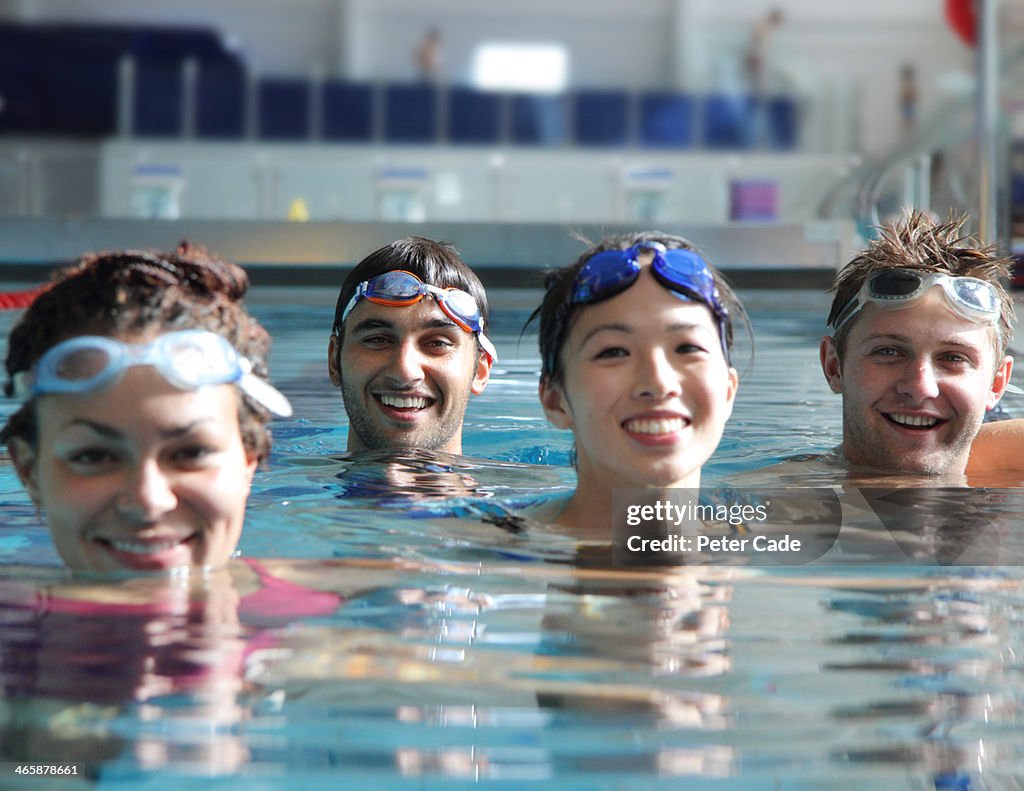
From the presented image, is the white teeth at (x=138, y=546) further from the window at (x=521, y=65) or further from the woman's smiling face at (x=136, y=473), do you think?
the window at (x=521, y=65)

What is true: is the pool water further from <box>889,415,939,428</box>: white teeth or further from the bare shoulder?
the bare shoulder

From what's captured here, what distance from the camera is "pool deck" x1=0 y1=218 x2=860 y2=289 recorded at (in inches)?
287

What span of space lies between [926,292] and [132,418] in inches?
77.5

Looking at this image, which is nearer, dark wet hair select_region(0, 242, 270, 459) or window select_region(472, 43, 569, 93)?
dark wet hair select_region(0, 242, 270, 459)

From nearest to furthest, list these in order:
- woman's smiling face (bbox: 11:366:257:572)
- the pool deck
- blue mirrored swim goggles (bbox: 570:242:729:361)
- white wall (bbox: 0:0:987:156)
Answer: woman's smiling face (bbox: 11:366:257:572)
blue mirrored swim goggles (bbox: 570:242:729:361)
the pool deck
white wall (bbox: 0:0:987:156)

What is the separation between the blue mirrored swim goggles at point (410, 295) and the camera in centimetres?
338

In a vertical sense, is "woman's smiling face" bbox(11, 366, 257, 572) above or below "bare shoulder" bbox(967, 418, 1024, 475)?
below

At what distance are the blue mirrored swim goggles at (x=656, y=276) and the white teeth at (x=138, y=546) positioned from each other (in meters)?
0.89

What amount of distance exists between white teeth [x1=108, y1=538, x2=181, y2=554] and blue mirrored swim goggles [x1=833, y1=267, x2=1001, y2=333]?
1.89 m

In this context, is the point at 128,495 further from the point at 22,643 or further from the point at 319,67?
the point at 319,67

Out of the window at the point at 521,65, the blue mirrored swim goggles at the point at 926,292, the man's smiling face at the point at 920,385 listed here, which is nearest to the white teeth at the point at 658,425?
the man's smiling face at the point at 920,385

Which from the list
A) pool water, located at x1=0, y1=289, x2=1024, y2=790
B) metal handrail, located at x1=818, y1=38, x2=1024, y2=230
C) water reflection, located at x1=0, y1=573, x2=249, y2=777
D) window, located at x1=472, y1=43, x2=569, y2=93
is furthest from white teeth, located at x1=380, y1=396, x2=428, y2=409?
window, located at x1=472, y1=43, x2=569, y2=93

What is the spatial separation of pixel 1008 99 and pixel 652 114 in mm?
10089

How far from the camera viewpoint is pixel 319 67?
17891 millimetres
